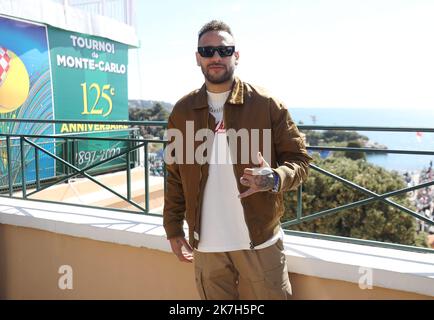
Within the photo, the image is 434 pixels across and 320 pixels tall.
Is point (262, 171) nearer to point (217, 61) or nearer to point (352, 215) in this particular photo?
point (217, 61)

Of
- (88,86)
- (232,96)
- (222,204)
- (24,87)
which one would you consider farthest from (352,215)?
(232,96)

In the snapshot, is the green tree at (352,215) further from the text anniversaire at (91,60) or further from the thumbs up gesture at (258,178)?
the thumbs up gesture at (258,178)

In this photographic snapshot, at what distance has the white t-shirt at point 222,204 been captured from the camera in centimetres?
186

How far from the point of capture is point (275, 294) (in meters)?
1.87

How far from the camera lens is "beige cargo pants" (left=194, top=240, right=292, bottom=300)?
1857 mm

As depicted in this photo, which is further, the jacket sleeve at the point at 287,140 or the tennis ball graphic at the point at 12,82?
the tennis ball graphic at the point at 12,82

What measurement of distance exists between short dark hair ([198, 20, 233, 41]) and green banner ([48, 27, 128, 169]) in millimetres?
6782

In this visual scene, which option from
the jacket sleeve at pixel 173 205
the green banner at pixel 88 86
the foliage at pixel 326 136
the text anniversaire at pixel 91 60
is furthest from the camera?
the text anniversaire at pixel 91 60

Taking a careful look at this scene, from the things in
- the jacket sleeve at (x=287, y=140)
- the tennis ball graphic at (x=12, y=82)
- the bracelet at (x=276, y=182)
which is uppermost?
the tennis ball graphic at (x=12, y=82)

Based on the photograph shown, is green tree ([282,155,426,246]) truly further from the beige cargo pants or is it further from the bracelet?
the bracelet

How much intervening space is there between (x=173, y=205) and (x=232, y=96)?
0.66m

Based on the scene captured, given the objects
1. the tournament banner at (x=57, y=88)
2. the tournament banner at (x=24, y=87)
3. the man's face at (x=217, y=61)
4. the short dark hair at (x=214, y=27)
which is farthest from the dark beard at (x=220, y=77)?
the tournament banner at (x=24, y=87)

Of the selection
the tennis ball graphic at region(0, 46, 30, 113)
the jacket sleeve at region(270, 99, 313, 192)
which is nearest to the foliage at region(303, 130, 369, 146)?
the jacket sleeve at region(270, 99, 313, 192)
